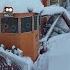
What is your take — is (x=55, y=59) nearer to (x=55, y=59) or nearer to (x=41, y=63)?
(x=55, y=59)

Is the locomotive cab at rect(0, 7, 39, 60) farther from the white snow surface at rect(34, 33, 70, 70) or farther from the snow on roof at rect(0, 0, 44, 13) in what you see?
the white snow surface at rect(34, 33, 70, 70)

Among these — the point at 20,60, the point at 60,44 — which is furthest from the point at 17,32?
the point at 60,44

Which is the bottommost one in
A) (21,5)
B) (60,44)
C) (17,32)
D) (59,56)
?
(60,44)

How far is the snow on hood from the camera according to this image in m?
8.07

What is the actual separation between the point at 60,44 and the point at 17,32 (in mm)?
1846

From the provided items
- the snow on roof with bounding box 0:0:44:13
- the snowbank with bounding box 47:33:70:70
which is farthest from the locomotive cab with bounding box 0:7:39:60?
the snowbank with bounding box 47:33:70:70

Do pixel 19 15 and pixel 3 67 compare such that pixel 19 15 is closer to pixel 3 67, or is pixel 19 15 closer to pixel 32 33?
pixel 32 33

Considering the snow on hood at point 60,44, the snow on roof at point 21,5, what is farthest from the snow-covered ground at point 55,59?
the snow on roof at point 21,5

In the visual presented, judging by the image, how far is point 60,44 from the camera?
9148 mm

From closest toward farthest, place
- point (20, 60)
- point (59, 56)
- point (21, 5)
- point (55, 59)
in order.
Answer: point (20, 60), point (55, 59), point (59, 56), point (21, 5)

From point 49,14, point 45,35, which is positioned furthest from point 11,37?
point 49,14

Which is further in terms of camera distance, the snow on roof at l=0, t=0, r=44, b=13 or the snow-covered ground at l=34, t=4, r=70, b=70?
the snow on roof at l=0, t=0, r=44, b=13

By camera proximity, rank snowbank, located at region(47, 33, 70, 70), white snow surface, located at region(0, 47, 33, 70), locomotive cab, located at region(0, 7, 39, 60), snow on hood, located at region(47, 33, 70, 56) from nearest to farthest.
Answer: white snow surface, located at region(0, 47, 33, 70)
snowbank, located at region(47, 33, 70, 70)
locomotive cab, located at region(0, 7, 39, 60)
snow on hood, located at region(47, 33, 70, 56)

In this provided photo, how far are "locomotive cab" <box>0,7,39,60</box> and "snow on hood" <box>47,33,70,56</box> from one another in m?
0.58
